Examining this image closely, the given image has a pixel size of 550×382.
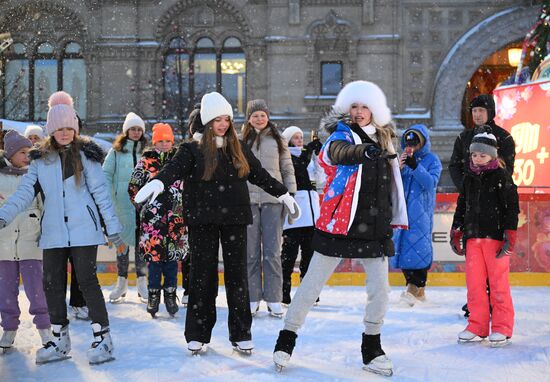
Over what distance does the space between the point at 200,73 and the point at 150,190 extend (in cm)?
1739

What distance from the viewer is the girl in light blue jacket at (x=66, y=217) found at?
4371 millimetres

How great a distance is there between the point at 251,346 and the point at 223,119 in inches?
59.2

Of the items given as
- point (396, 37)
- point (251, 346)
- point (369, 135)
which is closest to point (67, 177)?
point (251, 346)

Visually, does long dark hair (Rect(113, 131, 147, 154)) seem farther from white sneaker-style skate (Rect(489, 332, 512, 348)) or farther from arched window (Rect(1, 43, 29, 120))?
arched window (Rect(1, 43, 29, 120))

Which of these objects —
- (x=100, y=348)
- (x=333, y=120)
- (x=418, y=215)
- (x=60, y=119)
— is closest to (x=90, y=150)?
(x=60, y=119)

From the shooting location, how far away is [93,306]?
14.6 ft

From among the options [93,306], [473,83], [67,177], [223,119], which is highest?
[473,83]

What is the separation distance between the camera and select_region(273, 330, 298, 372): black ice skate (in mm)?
4082

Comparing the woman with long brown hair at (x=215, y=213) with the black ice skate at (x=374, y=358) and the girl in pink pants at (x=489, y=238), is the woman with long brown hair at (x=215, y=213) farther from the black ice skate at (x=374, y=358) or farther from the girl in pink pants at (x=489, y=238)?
the girl in pink pants at (x=489, y=238)

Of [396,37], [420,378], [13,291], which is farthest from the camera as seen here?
[396,37]

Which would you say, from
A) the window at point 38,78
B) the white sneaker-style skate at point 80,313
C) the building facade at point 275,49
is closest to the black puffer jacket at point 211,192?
the white sneaker-style skate at point 80,313

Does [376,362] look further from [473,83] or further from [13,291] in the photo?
[473,83]

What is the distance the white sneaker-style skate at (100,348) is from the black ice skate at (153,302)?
5.13 ft

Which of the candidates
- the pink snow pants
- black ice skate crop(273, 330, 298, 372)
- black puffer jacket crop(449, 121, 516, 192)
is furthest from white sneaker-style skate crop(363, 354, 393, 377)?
black puffer jacket crop(449, 121, 516, 192)
